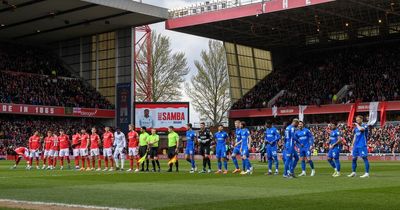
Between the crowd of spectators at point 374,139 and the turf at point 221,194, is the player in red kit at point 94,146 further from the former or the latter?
the crowd of spectators at point 374,139

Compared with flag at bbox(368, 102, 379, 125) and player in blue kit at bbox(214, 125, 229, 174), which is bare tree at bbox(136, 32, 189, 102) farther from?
player in blue kit at bbox(214, 125, 229, 174)

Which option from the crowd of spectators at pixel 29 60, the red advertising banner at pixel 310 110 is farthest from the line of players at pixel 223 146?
the crowd of spectators at pixel 29 60

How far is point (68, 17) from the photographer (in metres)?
58.8

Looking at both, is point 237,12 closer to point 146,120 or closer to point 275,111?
point 275,111

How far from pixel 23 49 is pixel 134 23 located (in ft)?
49.7

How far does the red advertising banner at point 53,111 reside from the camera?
56.7 m

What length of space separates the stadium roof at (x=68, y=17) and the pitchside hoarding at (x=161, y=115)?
934cm

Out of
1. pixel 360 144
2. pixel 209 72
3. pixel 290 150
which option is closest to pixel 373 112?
pixel 209 72

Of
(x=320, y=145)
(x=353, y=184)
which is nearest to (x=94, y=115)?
(x=320, y=145)

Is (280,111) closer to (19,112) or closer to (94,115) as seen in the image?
(94,115)

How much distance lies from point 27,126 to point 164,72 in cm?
2351

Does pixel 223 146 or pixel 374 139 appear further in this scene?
pixel 374 139

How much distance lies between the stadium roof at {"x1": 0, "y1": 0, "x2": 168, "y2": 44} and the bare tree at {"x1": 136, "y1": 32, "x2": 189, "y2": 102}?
12.9 metres

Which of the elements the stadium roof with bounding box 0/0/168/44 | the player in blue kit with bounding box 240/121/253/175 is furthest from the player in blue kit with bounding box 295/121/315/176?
the stadium roof with bounding box 0/0/168/44
